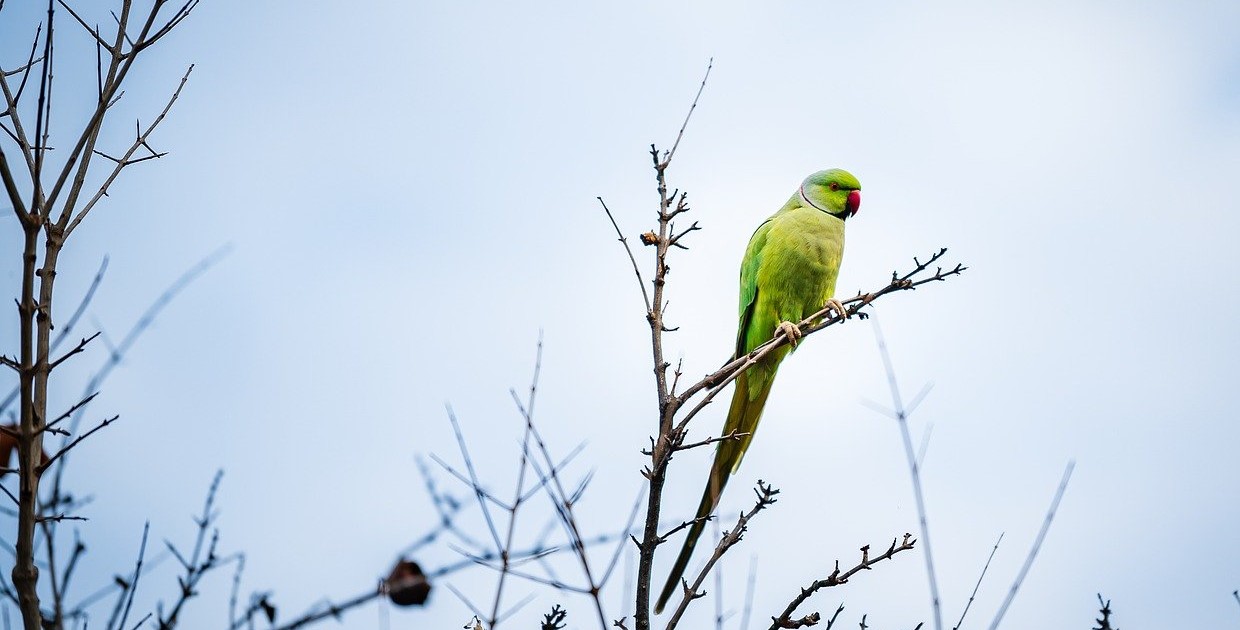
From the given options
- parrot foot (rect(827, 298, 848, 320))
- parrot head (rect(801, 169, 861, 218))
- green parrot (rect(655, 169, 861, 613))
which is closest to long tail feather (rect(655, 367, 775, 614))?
green parrot (rect(655, 169, 861, 613))

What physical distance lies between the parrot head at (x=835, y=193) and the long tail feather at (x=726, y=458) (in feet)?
4.73

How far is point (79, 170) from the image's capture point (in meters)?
2.57

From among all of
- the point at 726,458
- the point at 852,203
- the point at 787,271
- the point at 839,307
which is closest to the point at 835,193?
the point at 852,203

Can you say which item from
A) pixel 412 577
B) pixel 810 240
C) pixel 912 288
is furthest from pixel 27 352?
pixel 810 240

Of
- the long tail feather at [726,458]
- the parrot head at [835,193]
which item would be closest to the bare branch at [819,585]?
the long tail feather at [726,458]

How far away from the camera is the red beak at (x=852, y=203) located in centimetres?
608

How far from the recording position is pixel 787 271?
5.51 meters

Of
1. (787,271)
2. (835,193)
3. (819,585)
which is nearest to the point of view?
(819,585)

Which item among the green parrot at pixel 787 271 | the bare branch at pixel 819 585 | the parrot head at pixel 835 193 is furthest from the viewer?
the parrot head at pixel 835 193

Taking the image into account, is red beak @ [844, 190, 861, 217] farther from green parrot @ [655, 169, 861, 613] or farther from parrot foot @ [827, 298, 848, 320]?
parrot foot @ [827, 298, 848, 320]

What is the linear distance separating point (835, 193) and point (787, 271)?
902mm

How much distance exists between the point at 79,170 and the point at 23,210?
21cm

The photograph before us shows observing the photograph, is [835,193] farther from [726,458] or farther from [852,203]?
[726,458]

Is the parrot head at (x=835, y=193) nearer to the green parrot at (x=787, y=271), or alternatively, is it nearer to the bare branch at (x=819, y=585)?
the green parrot at (x=787, y=271)
